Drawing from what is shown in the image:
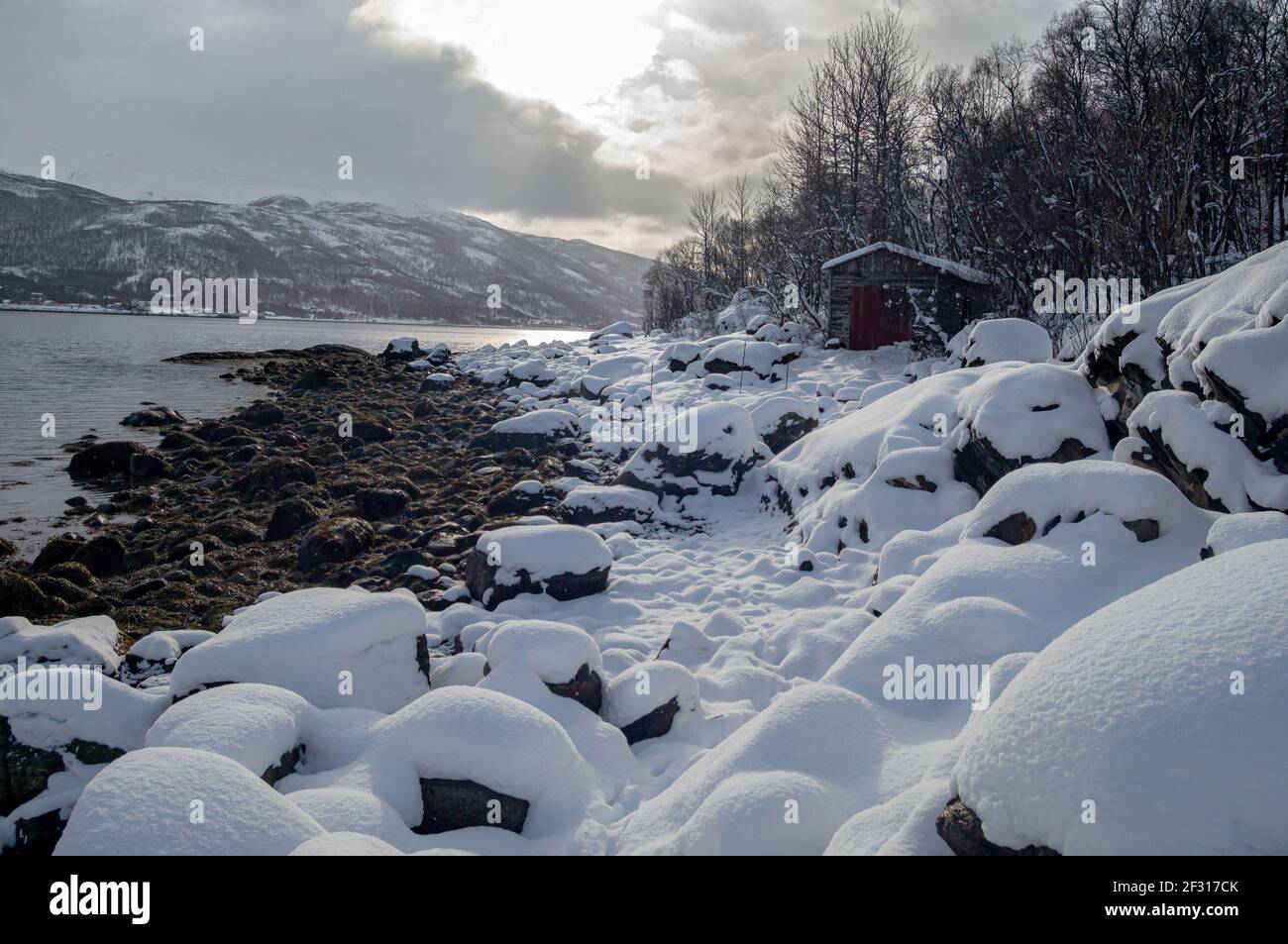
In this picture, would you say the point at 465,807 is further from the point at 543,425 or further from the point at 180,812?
the point at 543,425

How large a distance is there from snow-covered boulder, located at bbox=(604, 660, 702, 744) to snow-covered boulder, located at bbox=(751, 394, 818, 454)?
925 cm

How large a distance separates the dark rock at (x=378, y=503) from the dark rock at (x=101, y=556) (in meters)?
3.64

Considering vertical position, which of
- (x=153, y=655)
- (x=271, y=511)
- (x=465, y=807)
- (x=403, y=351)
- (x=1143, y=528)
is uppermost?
(x=403, y=351)

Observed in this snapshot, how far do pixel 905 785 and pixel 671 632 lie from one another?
3.80 meters

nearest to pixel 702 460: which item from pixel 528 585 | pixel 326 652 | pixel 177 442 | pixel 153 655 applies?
pixel 528 585

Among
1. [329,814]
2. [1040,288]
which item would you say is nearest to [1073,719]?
Result: [329,814]

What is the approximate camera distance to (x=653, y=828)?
436 cm

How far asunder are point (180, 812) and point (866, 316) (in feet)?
Answer: 75.1

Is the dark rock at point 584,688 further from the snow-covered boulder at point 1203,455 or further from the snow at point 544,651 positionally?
the snow-covered boulder at point 1203,455

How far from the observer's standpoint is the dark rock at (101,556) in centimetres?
1054

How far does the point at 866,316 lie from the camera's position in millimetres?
23062

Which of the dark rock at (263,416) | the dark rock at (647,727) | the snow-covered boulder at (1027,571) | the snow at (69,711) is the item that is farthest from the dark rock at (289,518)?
the dark rock at (263,416)

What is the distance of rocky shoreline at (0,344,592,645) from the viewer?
32.0 ft

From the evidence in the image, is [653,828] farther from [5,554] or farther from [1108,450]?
[5,554]
